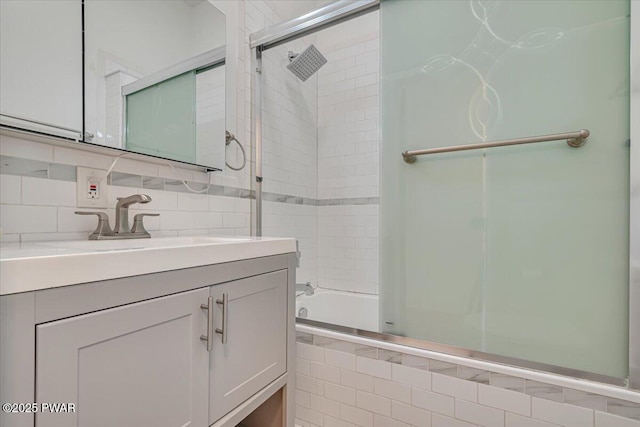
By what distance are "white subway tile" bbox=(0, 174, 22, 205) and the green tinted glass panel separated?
0.35m

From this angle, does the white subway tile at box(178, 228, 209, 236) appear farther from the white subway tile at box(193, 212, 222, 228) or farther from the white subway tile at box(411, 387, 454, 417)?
the white subway tile at box(411, 387, 454, 417)

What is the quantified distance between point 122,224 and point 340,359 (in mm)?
1055

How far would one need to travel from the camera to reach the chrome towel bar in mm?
1162

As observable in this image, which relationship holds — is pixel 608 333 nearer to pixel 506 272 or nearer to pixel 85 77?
pixel 506 272

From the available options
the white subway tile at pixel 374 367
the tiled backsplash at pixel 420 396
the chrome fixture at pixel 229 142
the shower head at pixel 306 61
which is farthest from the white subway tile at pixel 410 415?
the shower head at pixel 306 61

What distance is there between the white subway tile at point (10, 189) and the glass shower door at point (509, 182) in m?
1.33

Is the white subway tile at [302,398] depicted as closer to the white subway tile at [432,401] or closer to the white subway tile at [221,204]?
the white subway tile at [432,401]

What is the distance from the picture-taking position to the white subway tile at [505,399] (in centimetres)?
112

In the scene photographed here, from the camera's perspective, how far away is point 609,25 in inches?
44.5

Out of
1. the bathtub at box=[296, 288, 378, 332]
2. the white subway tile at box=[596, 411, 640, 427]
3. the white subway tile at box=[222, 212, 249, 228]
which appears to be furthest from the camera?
the bathtub at box=[296, 288, 378, 332]

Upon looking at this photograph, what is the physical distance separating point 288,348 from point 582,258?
43.6 inches

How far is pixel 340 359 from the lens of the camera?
1.47 metres

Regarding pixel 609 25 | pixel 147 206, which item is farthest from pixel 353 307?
pixel 609 25

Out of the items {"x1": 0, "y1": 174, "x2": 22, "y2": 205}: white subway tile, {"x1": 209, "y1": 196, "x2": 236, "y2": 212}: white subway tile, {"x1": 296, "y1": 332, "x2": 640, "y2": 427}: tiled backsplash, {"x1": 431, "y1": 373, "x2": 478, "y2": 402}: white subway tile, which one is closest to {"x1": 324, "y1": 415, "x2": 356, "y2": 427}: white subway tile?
{"x1": 296, "y1": 332, "x2": 640, "y2": 427}: tiled backsplash
